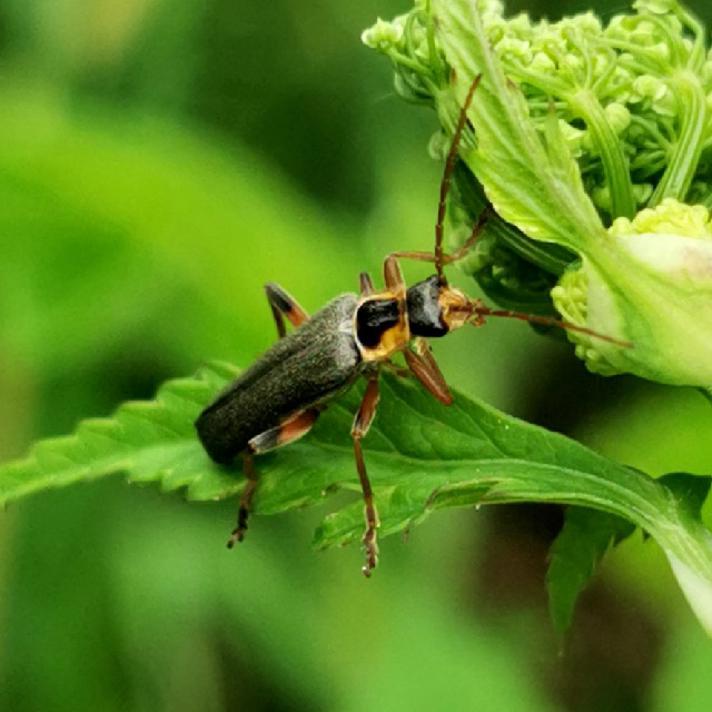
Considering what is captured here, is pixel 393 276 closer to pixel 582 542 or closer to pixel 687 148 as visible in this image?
pixel 582 542

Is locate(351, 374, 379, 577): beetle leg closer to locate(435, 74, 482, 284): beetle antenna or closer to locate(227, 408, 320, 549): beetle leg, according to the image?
locate(227, 408, 320, 549): beetle leg

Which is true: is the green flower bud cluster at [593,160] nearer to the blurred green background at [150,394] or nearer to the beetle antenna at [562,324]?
the beetle antenna at [562,324]

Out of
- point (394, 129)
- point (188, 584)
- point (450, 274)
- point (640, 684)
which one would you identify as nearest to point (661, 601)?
point (640, 684)

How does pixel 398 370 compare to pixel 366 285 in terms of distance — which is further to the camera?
pixel 366 285

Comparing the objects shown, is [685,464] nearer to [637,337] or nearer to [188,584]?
[188,584]

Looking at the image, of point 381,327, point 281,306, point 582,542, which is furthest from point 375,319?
point 582,542

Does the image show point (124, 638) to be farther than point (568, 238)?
Yes

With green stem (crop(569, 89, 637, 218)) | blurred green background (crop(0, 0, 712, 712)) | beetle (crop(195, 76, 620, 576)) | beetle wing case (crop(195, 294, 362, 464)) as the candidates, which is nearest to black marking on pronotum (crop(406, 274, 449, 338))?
beetle (crop(195, 76, 620, 576))
